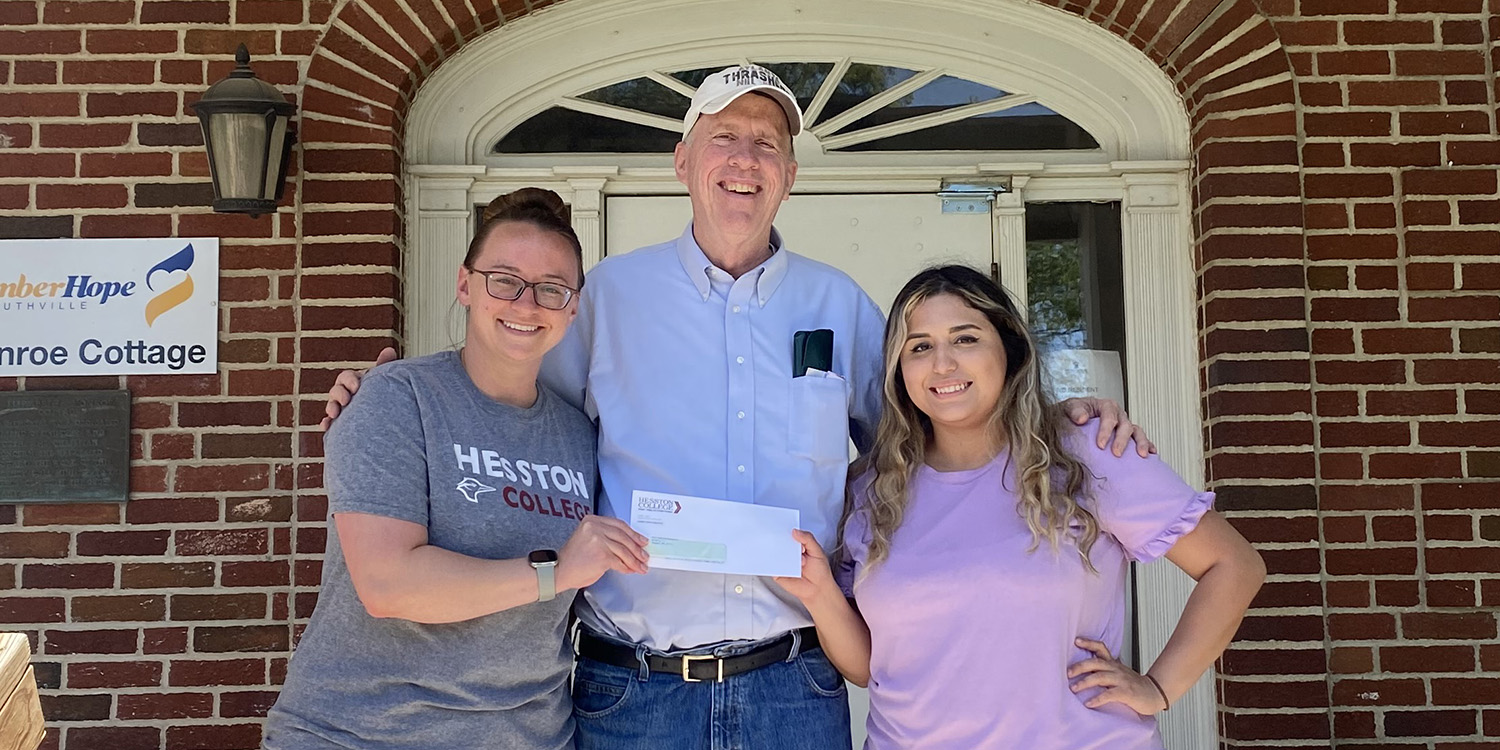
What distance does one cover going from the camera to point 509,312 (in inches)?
96.5

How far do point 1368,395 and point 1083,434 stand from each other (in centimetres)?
206

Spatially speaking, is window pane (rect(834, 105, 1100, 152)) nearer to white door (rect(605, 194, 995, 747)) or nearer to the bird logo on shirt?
white door (rect(605, 194, 995, 747))

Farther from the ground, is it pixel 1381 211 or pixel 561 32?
pixel 561 32

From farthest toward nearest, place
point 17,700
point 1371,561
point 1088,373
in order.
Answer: point 1088,373
point 1371,561
point 17,700

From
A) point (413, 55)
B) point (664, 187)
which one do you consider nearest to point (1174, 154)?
point (664, 187)

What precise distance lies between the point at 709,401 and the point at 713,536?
0.37m

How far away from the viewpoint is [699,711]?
8.36ft

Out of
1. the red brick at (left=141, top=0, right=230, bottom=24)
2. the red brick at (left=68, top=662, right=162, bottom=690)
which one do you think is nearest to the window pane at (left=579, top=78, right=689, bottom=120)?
the red brick at (left=141, top=0, right=230, bottom=24)

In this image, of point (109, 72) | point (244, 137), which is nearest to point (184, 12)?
point (109, 72)

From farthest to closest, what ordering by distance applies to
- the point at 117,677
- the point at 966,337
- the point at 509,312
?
the point at 117,677, the point at 966,337, the point at 509,312

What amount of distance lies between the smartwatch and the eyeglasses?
0.47 m

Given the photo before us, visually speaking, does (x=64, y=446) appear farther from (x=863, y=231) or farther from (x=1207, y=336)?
(x=1207, y=336)

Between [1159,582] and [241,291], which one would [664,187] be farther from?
[1159,582]

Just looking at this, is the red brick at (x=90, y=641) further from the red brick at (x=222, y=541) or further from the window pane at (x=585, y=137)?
the window pane at (x=585, y=137)
